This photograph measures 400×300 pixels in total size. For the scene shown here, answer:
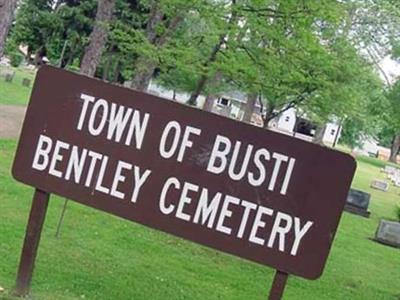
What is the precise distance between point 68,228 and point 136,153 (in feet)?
11.9

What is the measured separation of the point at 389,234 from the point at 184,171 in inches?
411

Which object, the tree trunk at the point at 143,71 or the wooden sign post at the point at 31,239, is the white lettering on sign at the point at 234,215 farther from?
the tree trunk at the point at 143,71

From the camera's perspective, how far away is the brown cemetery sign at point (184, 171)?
4.17m

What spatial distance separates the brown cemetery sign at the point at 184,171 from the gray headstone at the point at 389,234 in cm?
1012

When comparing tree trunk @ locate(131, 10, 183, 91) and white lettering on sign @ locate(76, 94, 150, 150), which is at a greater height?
tree trunk @ locate(131, 10, 183, 91)

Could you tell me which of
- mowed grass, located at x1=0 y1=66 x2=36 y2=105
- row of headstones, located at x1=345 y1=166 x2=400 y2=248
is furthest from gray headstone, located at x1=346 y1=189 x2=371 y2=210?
mowed grass, located at x1=0 y1=66 x2=36 y2=105

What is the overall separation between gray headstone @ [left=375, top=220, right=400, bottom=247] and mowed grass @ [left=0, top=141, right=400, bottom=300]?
3267mm

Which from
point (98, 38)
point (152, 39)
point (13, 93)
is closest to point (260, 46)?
point (152, 39)

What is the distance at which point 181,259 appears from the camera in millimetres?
7605

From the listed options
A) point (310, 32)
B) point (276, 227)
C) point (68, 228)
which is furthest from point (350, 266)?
point (276, 227)

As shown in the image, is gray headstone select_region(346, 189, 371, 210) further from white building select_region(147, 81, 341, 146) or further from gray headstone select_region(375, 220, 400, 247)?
gray headstone select_region(375, 220, 400, 247)

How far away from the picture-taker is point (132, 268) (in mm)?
6656

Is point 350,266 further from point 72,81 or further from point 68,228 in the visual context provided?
point 72,81

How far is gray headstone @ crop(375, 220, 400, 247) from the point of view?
45.1 feet
